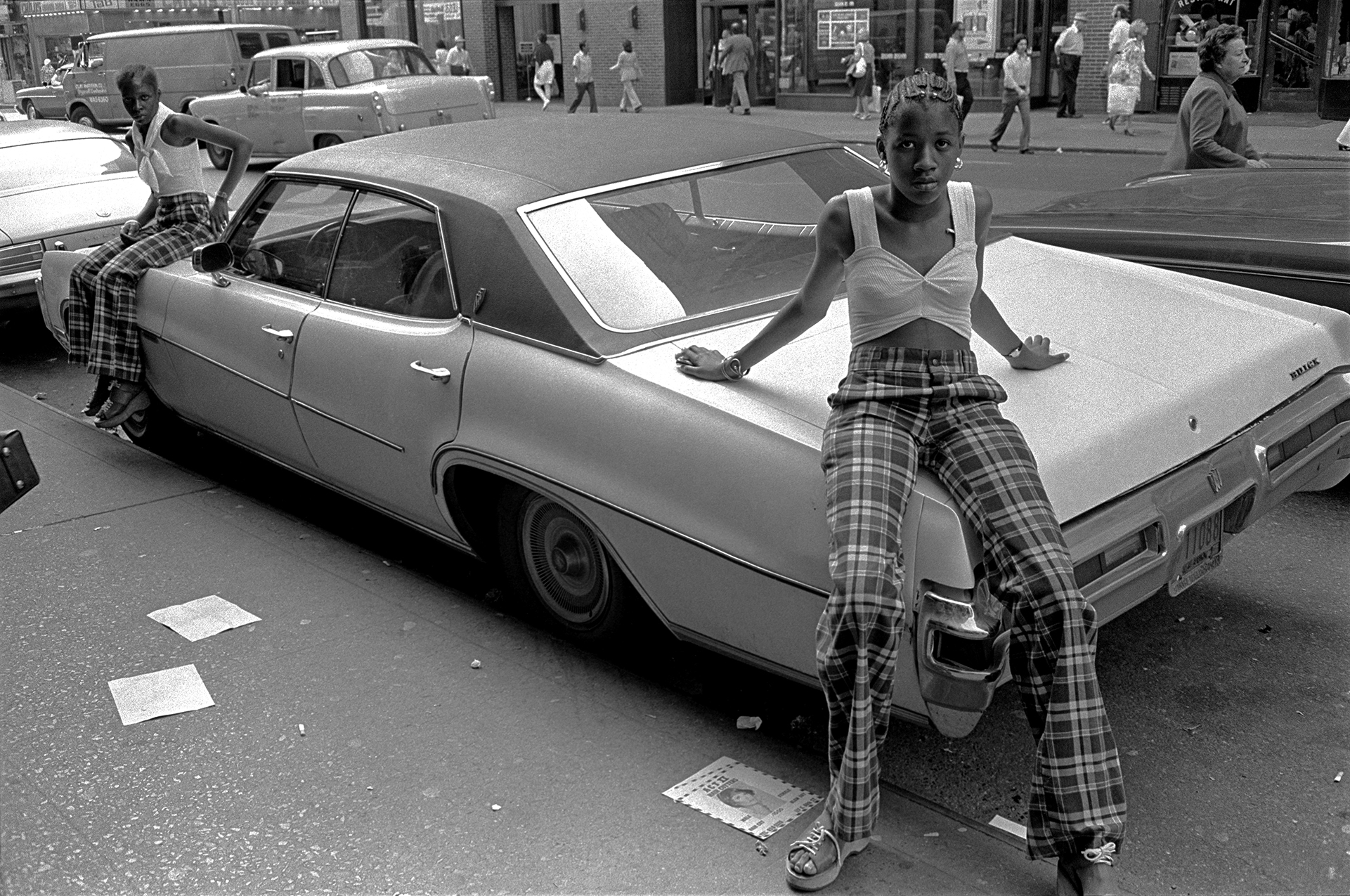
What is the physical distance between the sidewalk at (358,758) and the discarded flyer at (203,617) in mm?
49

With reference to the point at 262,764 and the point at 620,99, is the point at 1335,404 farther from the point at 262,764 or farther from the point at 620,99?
the point at 620,99

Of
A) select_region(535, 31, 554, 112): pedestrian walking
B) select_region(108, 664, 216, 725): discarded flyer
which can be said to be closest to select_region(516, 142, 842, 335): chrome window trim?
select_region(108, 664, 216, 725): discarded flyer

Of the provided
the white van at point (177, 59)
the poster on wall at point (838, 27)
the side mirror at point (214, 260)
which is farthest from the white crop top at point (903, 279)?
the white van at point (177, 59)

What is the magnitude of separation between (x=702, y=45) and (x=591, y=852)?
27.9 metres

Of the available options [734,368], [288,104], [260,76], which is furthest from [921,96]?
[260,76]

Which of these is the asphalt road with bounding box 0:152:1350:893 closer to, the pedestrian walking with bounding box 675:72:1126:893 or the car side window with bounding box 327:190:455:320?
the pedestrian walking with bounding box 675:72:1126:893

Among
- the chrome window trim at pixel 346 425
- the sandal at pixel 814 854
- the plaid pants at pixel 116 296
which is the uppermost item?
the plaid pants at pixel 116 296

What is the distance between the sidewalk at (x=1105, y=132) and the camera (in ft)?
56.3

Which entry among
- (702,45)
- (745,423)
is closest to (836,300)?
→ (745,423)

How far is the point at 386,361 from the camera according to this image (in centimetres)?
440

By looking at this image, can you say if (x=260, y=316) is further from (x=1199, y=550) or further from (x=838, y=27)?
(x=838, y=27)

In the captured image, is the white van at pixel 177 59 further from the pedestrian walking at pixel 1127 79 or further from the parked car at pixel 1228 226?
the parked car at pixel 1228 226

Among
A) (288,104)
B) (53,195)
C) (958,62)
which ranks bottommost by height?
(53,195)

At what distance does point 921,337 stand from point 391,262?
85.6 inches
